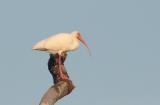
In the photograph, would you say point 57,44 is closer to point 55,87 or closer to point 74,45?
point 74,45

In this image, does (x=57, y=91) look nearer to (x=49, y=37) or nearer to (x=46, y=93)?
(x=46, y=93)

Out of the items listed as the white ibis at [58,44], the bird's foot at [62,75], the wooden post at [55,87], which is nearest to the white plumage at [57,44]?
the white ibis at [58,44]

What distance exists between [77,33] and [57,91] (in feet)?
22.2

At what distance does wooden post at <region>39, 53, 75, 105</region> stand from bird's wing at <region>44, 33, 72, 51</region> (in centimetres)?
180

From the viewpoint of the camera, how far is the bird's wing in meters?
16.4

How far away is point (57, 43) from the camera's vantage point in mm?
16531

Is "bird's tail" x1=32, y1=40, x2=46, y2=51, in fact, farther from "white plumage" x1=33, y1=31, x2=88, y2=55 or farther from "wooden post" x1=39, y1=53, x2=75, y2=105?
"wooden post" x1=39, y1=53, x2=75, y2=105

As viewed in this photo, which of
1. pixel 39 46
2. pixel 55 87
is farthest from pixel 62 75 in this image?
pixel 39 46

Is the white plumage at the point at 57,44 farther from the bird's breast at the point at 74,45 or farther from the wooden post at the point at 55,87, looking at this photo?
the wooden post at the point at 55,87

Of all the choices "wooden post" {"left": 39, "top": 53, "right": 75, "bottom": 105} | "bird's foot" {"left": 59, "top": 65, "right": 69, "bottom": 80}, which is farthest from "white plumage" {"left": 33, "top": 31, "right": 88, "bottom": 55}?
"bird's foot" {"left": 59, "top": 65, "right": 69, "bottom": 80}

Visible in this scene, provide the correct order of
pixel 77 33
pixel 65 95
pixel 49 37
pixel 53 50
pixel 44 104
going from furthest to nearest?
pixel 77 33 → pixel 49 37 → pixel 53 50 → pixel 65 95 → pixel 44 104

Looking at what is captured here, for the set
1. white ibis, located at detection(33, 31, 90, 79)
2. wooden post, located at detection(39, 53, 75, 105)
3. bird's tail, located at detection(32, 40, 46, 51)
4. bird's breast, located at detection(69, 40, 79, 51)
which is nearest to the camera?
wooden post, located at detection(39, 53, 75, 105)

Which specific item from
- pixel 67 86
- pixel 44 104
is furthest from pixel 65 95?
pixel 44 104

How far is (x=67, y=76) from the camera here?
13531 mm
